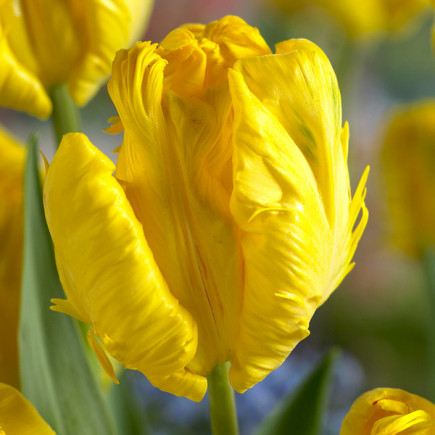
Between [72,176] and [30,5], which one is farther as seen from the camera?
[30,5]

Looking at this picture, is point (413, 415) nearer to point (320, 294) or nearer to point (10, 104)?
point (320, 294)

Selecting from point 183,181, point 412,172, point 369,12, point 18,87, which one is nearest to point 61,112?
point 18,87

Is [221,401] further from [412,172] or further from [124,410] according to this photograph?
[412,172]

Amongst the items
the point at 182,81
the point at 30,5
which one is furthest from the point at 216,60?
the point at 30,5

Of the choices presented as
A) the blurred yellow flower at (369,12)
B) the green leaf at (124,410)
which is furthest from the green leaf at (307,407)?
the blurred yellow flower at (369,12)

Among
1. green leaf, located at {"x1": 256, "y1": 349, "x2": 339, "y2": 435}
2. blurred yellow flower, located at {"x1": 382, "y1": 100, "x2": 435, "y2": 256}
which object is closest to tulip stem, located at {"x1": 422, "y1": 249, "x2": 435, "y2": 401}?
blurred yellow flower, located at {"x1": 382, "y1": 100, "x2": 435, "y2": 256}

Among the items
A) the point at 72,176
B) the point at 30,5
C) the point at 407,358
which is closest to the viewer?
the point at 72,176

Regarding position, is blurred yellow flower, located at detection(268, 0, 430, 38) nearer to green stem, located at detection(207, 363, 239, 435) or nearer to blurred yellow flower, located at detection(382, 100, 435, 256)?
blurred yellow flower, located at detection(382, 100, 435, 256)
